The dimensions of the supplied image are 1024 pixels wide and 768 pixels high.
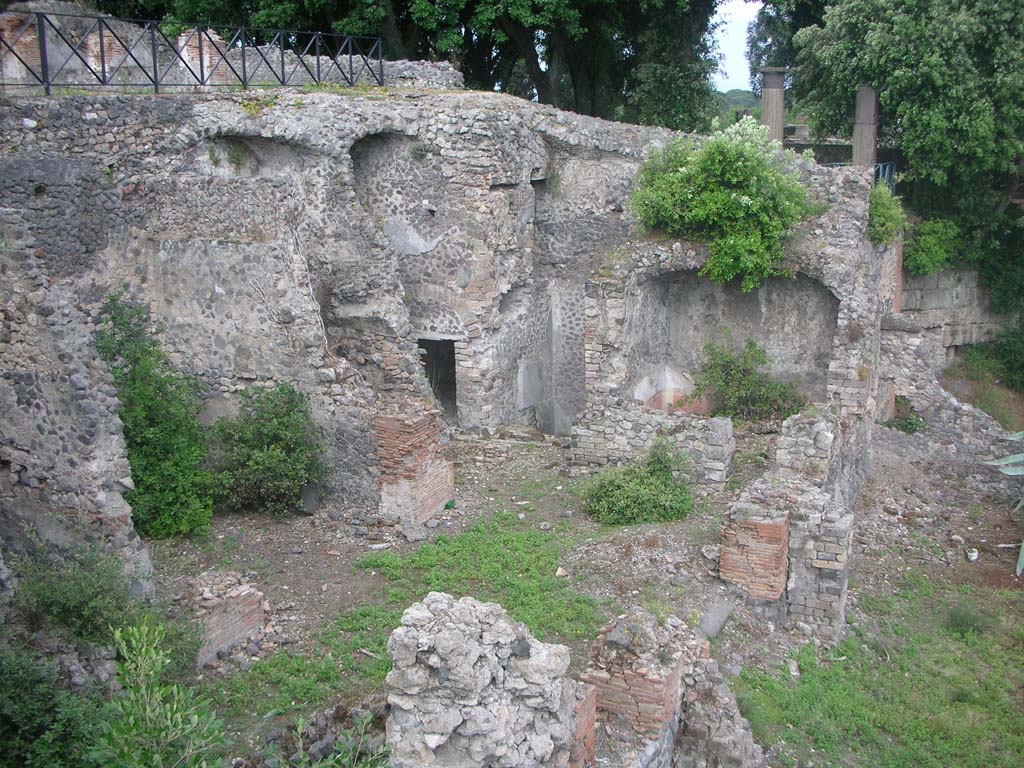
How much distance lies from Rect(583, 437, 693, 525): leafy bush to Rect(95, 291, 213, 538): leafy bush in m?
4.20

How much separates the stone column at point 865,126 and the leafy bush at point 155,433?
13.8 metres

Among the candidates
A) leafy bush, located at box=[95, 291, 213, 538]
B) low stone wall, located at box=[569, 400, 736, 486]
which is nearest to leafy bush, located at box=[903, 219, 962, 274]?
low stone wall, located at box=[569, 400, 736, 486]

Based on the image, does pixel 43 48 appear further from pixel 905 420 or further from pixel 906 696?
pixel 905 420

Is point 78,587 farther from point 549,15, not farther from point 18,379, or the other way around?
point 549,15

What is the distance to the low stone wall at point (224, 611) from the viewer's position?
326 inches

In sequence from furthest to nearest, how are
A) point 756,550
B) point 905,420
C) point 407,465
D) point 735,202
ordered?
point 905,420 → point 735,202 → point 407,465 → point 756,550

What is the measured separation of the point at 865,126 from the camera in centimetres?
1973

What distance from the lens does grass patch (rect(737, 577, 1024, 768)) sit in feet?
26.5

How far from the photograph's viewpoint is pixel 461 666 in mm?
5820

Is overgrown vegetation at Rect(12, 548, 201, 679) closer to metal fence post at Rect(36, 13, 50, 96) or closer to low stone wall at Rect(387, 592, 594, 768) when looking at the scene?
low stone wall at Rect(387, 592, 594, 768)

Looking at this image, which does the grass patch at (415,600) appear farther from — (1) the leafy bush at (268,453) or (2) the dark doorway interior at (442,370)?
(2) the dark doorway interior at (442,370)

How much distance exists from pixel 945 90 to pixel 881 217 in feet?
14.1

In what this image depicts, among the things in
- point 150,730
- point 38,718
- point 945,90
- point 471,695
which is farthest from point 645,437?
point 945,90

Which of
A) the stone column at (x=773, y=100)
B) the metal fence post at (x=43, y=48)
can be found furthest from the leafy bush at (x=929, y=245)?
the metal fence post at (x=43, y=48)
